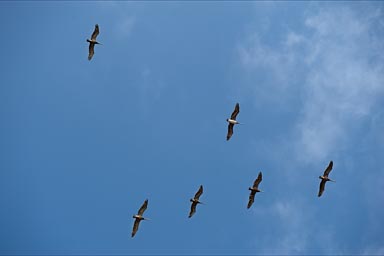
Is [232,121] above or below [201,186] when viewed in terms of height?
above

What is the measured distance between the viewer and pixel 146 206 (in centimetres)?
17050

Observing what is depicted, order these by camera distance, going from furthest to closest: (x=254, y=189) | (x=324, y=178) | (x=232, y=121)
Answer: (x=254, y=189)
(x=324, y=178)
(x=232, y=121)

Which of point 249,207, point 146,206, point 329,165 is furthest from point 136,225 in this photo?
point 329,165

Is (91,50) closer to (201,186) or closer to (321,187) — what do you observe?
(201,186)

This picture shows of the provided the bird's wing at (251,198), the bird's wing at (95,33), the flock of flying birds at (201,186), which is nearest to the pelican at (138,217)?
the flock of flying birds at (201,186)

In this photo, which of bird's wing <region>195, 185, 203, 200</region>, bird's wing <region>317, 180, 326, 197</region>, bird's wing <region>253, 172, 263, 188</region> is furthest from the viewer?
bird's wing <region>317, 180, 326, 197</region>

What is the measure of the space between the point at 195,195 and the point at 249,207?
7247mm

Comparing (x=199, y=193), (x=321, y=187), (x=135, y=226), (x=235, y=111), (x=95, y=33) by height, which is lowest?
(x=135, y=226)

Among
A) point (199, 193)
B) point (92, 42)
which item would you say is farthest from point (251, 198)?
point (92, 42)

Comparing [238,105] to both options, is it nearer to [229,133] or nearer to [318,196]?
[229,133]

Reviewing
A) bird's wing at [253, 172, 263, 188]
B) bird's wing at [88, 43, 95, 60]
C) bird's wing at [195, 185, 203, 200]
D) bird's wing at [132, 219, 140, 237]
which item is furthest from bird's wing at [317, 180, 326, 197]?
bird's wing at [88, 43, 95, 60]

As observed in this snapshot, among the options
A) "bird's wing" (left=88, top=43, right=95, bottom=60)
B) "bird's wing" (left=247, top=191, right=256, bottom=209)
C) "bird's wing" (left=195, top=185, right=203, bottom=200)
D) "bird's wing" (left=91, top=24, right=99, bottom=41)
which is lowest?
"bird's wing" (left=195, top=185, right=203, bottom=200)

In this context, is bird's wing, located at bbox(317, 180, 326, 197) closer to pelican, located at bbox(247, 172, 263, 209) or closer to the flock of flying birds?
the flock of flying birds

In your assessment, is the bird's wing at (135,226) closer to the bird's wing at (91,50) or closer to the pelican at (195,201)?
the pelican at (195,201)
